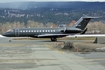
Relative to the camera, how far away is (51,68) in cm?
1744

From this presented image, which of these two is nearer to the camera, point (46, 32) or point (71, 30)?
point (71, 30)

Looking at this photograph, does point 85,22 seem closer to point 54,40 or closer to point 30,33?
point 54,40

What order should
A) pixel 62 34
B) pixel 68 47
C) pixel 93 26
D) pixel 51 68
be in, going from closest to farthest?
pixel 51 68, pixel 68 47, pixel 62 34, pixel 93 26

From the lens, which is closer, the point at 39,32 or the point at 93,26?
the point at 39,32

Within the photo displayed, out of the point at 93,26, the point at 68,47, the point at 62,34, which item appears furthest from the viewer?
the point at 93,26

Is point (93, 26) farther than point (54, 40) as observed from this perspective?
Yes

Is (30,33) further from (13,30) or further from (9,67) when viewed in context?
(9,67)

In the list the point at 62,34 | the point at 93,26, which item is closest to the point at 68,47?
the point at 62,34

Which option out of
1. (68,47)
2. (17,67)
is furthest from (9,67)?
(68,47)

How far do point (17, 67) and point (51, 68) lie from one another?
6.96 ft

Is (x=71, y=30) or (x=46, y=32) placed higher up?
(x=71, y=30)

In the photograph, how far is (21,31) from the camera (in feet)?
173

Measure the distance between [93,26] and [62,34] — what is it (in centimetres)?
13066

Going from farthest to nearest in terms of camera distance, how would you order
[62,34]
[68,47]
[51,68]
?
[62,34], [68,47], [51,68]
